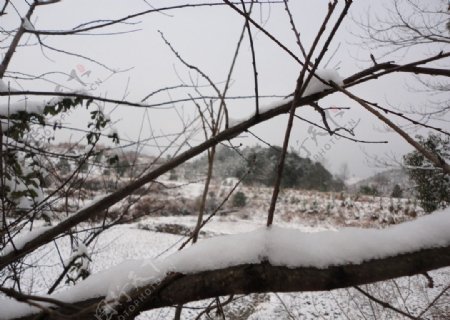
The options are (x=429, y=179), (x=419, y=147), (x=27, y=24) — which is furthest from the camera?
(x=429, y=179)

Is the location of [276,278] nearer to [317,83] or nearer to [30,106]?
[317,83]

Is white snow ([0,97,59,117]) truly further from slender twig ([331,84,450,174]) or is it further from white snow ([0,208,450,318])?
slender twig ([331,84,450,174])

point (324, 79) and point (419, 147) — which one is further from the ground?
point (324, 79)

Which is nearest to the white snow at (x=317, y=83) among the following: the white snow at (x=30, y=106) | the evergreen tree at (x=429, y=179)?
the white snow at (x=30, y=106)

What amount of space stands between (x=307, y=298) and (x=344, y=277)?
7056 millimetres

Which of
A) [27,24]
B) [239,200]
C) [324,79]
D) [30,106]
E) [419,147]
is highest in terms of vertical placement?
[27,24]

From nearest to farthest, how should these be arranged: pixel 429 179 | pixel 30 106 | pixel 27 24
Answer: pixel 27 24 < pixel 30 106 < pixel 429 179

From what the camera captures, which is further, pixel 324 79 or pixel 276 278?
pixel 324 79

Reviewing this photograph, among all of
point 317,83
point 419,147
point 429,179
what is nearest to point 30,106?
point 317,83

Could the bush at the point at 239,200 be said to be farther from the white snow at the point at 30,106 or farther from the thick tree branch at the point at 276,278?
the thick tree branch at the point at 276,278

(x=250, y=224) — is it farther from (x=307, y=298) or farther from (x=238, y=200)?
(x=307, y=298)

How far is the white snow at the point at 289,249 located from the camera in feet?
1.66

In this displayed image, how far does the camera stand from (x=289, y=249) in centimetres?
54

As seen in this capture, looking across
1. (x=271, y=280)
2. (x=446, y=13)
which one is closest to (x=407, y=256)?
(x=271, y=280)
